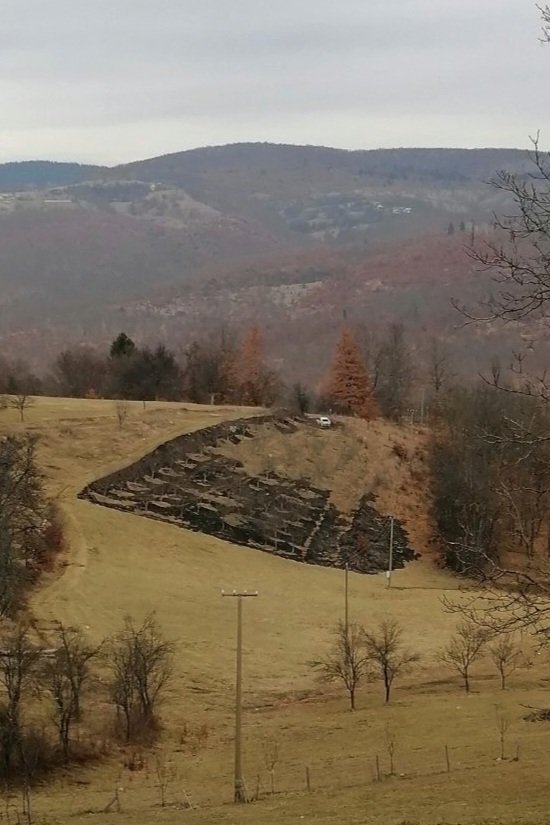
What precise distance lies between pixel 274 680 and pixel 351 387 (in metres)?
43.6

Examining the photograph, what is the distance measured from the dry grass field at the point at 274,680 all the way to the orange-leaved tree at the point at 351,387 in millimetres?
9749

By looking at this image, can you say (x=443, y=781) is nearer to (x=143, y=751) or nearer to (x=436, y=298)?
(x=143, y=751)

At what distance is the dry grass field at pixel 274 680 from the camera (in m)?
15.4

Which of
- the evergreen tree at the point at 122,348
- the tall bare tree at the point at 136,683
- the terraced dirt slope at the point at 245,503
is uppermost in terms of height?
the evergreen tree at the point at 122,348

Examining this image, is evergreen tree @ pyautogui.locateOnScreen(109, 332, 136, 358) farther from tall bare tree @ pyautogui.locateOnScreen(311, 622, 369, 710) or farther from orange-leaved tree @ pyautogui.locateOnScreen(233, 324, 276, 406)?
tall bare tree @ pyautogui.locateOnScreen(311, 622, 369, 710)

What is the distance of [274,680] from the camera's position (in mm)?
29391

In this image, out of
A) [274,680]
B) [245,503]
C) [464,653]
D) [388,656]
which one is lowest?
[245,503]

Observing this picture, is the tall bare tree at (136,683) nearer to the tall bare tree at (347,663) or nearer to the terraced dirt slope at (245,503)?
the tall bare tree at (347,663)

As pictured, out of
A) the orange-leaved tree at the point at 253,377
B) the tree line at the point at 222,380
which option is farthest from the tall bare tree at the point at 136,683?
the orange-leaved tree at the point at 253,377

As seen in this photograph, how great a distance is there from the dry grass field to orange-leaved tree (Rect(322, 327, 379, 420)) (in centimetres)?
975

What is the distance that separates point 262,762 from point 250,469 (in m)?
35.9

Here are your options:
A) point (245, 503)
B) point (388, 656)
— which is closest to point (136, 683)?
point (388, 656)

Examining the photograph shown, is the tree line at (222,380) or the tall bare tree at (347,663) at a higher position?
the tree line at (222,380)

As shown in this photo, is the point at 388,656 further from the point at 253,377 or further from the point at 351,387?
the point at 253,377
